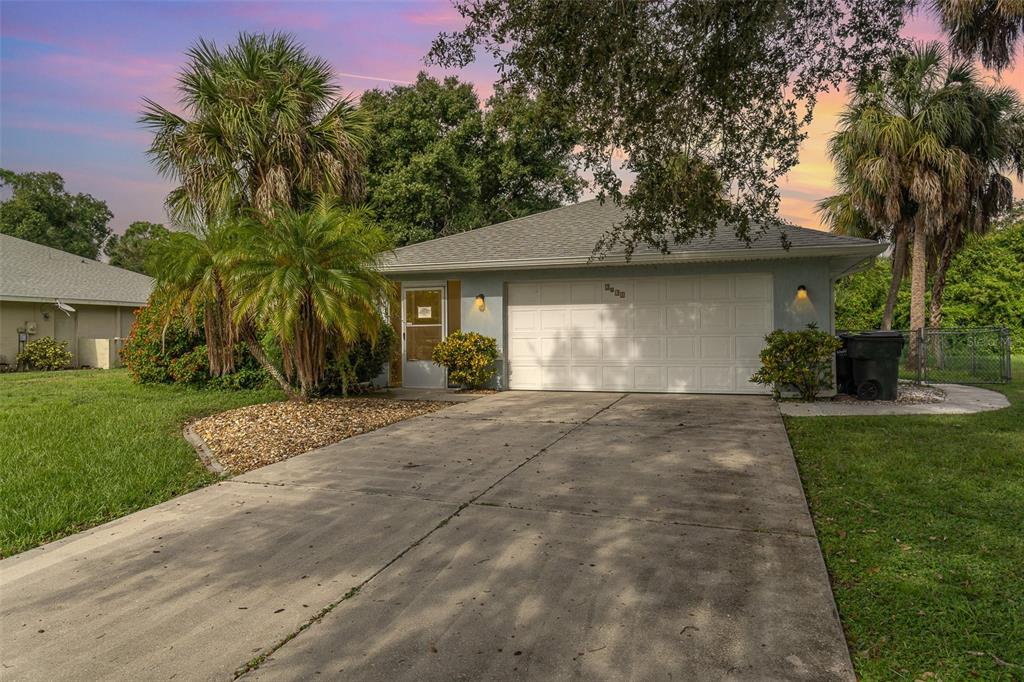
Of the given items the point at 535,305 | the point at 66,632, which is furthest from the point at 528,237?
the point at 66,632

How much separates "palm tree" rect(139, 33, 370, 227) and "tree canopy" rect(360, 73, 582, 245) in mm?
8335

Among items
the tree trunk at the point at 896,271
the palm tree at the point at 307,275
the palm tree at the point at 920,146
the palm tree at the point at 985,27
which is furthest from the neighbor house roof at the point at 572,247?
the tree trunk at the point at 896,271

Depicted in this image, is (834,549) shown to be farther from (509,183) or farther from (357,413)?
(509,183)

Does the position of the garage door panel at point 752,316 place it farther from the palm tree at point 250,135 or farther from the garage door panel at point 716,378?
the palm tree at point 250,135

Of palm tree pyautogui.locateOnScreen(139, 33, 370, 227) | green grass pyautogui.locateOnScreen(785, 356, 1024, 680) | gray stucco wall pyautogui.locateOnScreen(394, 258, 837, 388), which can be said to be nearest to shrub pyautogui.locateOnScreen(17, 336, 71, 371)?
palm tree pyautogui.locateOnScreen(139, 33, 370, 227)

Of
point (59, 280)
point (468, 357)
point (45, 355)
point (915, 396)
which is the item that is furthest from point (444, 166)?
point (915, 396)

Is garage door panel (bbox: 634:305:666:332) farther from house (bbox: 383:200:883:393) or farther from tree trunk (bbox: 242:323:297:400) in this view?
tree trunk (bbox: 242:323:297:400)

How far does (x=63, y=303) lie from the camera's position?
16.8 metres

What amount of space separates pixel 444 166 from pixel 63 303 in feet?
40.1

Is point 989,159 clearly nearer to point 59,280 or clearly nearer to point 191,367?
point 191,367

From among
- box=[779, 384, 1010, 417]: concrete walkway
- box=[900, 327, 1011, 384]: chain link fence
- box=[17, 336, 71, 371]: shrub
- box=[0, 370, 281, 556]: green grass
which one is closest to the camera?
box=[0, 370, 281, 556]: green grass

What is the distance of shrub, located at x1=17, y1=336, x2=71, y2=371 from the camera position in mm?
15867

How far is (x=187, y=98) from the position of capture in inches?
471

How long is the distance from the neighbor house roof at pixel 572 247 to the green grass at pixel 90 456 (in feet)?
13.8
